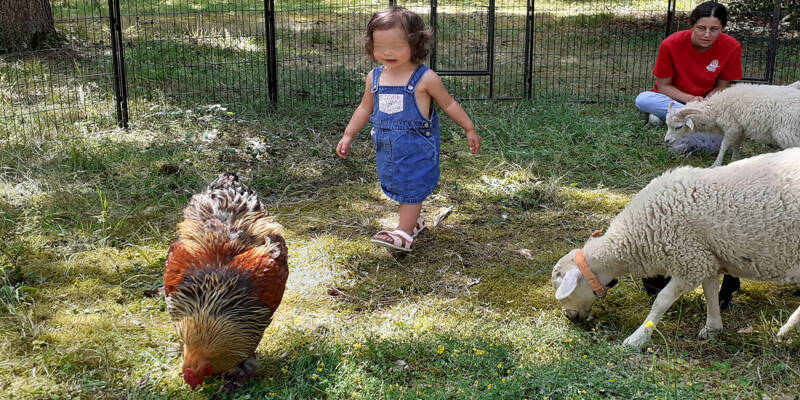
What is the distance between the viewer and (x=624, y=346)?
3600 millimetres

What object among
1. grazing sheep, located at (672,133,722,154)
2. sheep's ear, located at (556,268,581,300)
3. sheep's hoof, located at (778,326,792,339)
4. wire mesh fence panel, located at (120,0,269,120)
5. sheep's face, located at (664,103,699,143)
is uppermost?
wire mesh fence panel, located at (120,0,269,120)

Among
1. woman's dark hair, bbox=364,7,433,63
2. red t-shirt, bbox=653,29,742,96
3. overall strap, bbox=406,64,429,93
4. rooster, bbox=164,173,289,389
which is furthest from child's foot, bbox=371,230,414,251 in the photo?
red t-shirt, bbox=653,29,742,96

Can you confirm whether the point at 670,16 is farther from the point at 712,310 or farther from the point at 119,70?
the point at 119,70

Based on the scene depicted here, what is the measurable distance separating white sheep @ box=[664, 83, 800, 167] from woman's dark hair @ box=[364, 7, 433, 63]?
3377mm

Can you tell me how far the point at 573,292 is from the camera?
3.77 m

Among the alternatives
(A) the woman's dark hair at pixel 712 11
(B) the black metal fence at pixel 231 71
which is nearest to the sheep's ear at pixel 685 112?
(A) the woman's dark hair at pixel 712 11

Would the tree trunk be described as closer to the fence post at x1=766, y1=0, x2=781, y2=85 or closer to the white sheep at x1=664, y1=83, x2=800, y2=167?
the white sheep at x1=664, y1=83, x2=800, y2=167

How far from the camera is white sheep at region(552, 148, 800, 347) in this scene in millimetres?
3410

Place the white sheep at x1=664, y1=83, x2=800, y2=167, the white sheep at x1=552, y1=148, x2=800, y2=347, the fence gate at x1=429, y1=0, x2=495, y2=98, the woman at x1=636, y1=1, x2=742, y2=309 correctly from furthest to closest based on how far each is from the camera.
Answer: the fence gate at x1=429, y1=0, x2=495, y2=98, the woman at x1=636, y1=1, x2=742, y2=309, the white sheep at x1=664, y1=83, x2=800, y2=167, the white sheep at x1=552, y1=148, x2=800, y2=347

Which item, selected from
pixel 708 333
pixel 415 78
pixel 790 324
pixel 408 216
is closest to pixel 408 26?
pixel 415 78

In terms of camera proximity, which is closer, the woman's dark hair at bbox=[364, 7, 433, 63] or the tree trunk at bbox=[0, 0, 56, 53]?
the woman's dark hair at bbox=[364, 7, 433, 63]

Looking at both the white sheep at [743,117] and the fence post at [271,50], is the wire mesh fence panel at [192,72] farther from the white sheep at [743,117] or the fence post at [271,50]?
the white sheep at [743,117]

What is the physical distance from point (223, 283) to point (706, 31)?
5.65 m

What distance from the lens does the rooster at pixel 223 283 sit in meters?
3.06
